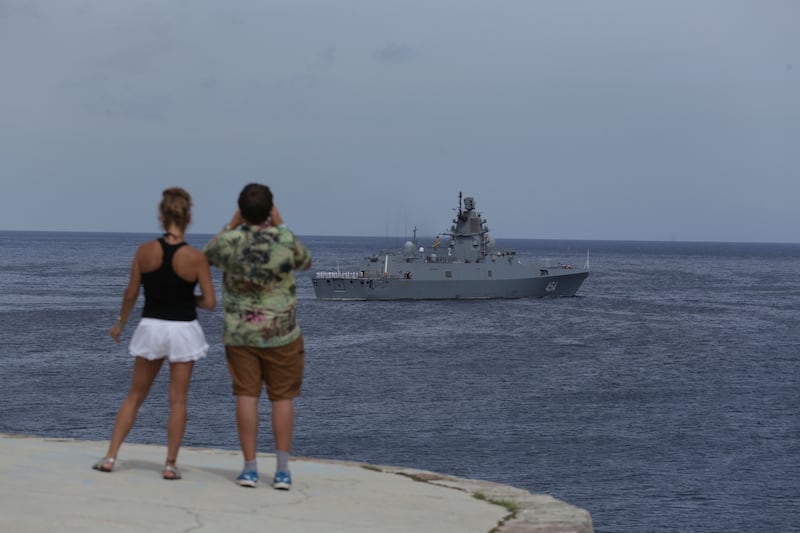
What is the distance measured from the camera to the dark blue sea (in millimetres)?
27172

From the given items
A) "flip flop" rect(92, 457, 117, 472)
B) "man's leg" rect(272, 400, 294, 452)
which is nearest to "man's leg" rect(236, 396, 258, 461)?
"man's leg" rect(272, 400, 294, 452)

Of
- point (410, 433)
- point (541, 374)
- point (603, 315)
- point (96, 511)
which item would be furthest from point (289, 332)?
point (603, 315)

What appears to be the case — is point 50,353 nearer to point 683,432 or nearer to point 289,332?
point 683,432

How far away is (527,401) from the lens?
38625mm

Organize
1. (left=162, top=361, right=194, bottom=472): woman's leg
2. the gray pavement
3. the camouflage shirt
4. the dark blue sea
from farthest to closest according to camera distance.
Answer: the dark blue sea
(left=162, top=361, right=194, bottom=472): woman's leg
the camouflage shirt
the gray pavement

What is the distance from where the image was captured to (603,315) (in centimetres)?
7762

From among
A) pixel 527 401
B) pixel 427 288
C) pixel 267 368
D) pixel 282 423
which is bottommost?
pixel 527 401

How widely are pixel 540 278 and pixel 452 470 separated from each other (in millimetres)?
58156

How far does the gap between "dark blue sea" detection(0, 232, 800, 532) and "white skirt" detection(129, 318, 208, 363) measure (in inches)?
714

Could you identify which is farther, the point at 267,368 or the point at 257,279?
the point at 267,368

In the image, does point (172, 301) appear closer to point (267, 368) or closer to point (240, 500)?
point (267, 368)

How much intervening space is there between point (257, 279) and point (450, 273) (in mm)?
75258

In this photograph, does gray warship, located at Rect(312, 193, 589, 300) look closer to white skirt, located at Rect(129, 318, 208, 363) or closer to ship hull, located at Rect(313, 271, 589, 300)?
ship hull, located at Rect(313, 271, 589, 300)

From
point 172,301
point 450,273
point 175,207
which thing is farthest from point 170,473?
point 450,273
